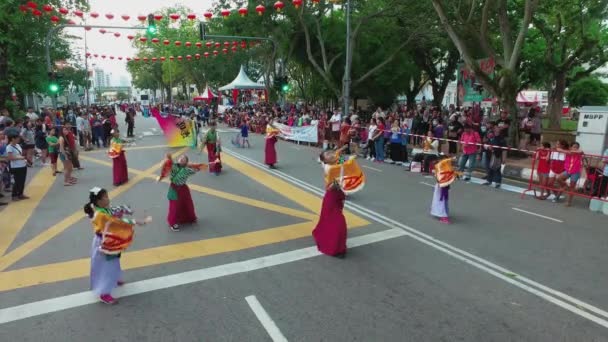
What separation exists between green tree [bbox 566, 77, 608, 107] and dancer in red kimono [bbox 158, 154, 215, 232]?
140 ft

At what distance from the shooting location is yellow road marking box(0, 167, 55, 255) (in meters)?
7.82

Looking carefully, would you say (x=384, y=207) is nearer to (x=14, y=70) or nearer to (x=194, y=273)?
(x=194, y=273)

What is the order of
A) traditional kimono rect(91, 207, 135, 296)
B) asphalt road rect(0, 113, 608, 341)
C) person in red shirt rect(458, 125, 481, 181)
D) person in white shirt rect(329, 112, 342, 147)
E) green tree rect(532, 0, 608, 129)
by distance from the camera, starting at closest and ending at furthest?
asphalt road rect(0, 113, 608, 341) < traditional kimono rect(91, 207, 135, 296) < person in red shirt rect(458, 125, 481, 181) < green tree rect(532, 0, 608, 129) < person in white shirt rect(329, 112, 342, 147)

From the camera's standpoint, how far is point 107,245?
5.18m

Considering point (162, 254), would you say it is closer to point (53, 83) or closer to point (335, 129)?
point (335, 129)

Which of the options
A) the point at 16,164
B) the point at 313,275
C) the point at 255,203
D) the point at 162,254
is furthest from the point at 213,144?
the point at 313,275

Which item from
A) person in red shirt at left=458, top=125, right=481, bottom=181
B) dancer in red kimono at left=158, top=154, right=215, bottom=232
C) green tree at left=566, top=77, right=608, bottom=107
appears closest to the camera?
dancer in red kimono at left=158, top=154, right=215, bottom=232

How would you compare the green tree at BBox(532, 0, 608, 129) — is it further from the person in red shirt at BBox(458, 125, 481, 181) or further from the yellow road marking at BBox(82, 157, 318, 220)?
the yellow road marking at BBox(82, 157, 318, 220)

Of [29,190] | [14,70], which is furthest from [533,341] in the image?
[14,70]

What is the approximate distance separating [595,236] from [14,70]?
90.6 ft

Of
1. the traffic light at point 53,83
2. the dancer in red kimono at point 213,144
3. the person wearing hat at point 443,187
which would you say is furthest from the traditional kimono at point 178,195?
the traffic light at point 53,83

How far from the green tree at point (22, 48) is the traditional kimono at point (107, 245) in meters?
18.4

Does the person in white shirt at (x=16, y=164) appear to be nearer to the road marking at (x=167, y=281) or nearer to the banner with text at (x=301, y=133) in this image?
the road marking at (x=167, y=281)

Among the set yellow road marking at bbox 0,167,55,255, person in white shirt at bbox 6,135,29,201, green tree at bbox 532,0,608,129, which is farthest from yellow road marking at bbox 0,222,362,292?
green tree at bbox 532,0,608,129
